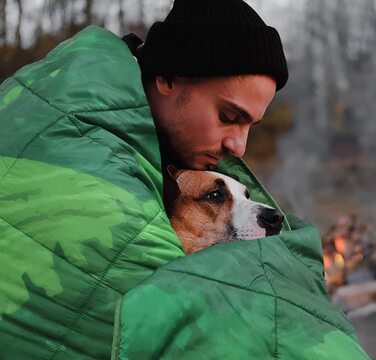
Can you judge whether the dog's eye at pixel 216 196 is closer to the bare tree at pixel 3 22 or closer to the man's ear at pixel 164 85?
the man's ear at pixel 164 85

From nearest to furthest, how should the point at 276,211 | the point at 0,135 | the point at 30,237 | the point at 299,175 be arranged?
the point at 30,237 < the point at 0,135 < the point at 276,211 < the point at 299,175

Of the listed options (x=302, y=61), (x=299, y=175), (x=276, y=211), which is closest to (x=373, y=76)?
(x=302, y=61)

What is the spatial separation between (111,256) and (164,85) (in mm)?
742

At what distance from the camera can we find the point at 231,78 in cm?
179

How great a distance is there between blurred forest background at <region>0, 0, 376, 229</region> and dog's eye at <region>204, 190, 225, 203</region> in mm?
13669

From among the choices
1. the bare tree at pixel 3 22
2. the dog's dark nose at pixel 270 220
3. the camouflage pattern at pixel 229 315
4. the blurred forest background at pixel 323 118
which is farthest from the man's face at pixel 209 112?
the blurred forest background at pixel 323 118

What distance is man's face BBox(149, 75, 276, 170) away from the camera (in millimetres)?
1793

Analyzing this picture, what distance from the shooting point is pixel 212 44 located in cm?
183

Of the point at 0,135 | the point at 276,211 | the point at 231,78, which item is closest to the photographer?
the point at 0,135

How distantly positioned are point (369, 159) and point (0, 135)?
1902 cm

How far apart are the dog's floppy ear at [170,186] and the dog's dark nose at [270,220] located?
259 millimetres

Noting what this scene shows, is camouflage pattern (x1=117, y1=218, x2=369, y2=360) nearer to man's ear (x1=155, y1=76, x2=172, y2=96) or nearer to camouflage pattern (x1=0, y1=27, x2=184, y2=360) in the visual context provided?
camouflage pattern (x1=0, y1=27, x2=184, y2=360)

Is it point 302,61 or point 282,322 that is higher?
point 282,322

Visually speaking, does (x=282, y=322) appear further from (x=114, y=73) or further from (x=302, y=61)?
(x=302, y=61)
